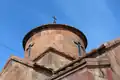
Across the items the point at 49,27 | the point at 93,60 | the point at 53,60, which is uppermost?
the point at 49,27

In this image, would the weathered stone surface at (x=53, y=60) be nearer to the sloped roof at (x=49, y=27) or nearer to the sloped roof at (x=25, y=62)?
the sloped roof at (x=25, y=62)

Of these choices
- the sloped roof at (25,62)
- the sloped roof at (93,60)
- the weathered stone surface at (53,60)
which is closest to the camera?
the sloped roof at (93,60)

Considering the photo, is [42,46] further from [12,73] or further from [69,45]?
[12,73]

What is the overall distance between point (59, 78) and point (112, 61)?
4.72 feet

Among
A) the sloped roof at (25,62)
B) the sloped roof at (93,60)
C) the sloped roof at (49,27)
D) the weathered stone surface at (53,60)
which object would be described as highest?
the sloped roof at (49,27)

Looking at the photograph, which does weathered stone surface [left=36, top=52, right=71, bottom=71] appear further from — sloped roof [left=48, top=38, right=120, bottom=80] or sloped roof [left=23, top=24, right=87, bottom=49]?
sloped roof [left=48, top=38, right=120, bottom=80]

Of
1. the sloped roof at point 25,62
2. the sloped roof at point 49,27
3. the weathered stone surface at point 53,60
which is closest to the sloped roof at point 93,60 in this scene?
the sloped roof at point 25,62

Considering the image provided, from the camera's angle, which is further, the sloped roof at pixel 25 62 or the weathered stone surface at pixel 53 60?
the weathered stone surface at pixel 53 60

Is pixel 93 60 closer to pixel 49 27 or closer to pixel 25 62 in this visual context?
pixel 25 62

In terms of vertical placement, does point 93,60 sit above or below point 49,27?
below

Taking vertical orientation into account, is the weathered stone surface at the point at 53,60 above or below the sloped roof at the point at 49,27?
below

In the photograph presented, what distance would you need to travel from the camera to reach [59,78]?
6.56 m

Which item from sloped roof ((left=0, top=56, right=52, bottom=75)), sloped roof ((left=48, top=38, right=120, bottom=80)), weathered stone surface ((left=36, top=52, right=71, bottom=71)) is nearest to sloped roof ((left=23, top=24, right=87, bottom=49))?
weathered stone surface ((left=36, top=52, right=71, bottom=71))

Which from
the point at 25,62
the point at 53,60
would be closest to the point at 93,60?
the point at 25,62
